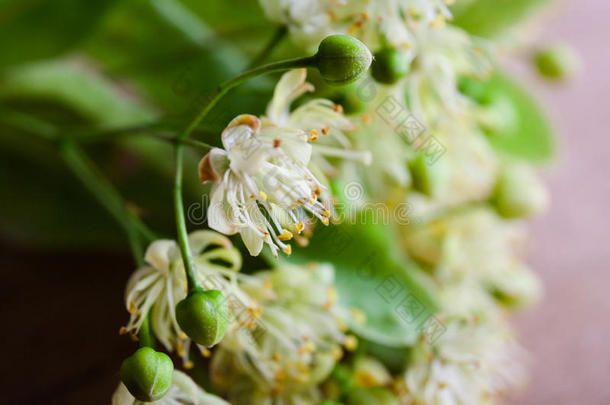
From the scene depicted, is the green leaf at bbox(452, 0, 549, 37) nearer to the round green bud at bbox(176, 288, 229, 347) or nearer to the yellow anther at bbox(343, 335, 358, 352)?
the yellow anther at bbox(343, 335, 358, 352)

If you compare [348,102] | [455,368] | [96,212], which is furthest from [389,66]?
[96,212]

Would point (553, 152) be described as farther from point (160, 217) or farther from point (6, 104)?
point (6, 104)

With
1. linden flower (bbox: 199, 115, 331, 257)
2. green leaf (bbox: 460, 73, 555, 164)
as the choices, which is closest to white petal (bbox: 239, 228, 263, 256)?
linden flower (bbox: 199, 115, 331, 257)

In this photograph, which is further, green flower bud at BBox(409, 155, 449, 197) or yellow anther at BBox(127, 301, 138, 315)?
green flower bud at BBox(409, 155, 449, 197)

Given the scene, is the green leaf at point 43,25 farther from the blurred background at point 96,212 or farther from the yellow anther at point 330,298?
the yellow anther at point 330,298

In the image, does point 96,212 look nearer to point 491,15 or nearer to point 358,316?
point 358,316

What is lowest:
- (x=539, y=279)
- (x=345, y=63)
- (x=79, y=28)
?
(x=539, y=279)

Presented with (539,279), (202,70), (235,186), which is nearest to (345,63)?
(235,186)
